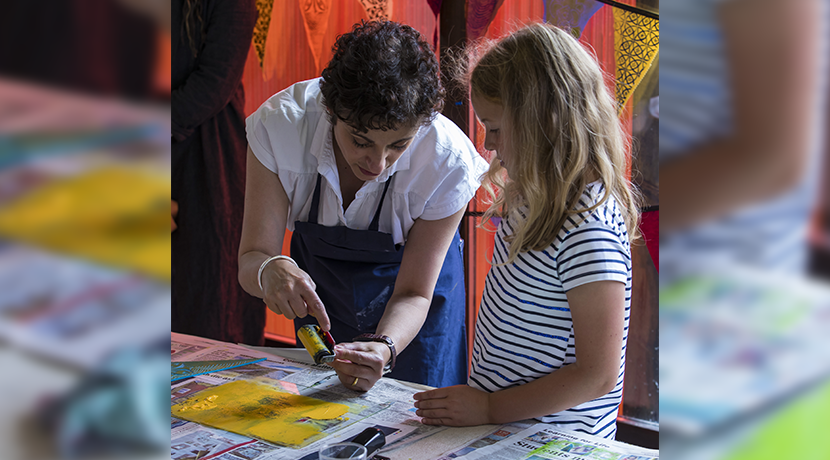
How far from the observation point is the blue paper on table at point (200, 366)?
1.39 metres

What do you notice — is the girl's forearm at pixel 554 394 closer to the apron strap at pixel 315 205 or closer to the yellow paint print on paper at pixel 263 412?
the yellow paint print on paper at pixel 263 412

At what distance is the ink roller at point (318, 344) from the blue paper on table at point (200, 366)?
10.1 inches

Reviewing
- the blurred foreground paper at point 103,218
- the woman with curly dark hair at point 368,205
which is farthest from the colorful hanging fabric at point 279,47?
the blurred foreground paper at point 103,218

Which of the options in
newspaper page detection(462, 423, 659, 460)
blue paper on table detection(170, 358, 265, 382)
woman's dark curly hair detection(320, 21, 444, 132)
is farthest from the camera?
blue paper on table detection(170, 358, 265, 382)

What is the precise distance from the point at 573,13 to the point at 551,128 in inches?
49.8

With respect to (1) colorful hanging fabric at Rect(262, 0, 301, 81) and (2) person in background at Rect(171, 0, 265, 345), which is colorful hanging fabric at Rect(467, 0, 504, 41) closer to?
(1) colorful hanging fabric at Rect(262, 0, 301, 81)

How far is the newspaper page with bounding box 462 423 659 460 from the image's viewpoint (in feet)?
3.16

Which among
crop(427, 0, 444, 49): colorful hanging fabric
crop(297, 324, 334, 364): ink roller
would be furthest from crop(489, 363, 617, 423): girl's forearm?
crop(427, 0, 444, 49): colorful hanging fabric

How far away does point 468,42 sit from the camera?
99.2 inches

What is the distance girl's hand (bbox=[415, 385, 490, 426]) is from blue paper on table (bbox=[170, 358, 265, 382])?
0.55m

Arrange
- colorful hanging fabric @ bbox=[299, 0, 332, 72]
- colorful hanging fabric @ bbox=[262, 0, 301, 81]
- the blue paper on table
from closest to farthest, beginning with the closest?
1. the blue paper on table
2. colorful hanging fabric @ bbox=[299, 0, 332, 72]
3. colorful hanging fabric @ bbox=[262, 0, 301, 81]

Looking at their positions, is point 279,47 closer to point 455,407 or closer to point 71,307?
point 455,407

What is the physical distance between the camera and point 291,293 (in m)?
1.33

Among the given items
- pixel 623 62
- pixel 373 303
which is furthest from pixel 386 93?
pixel 623 62
